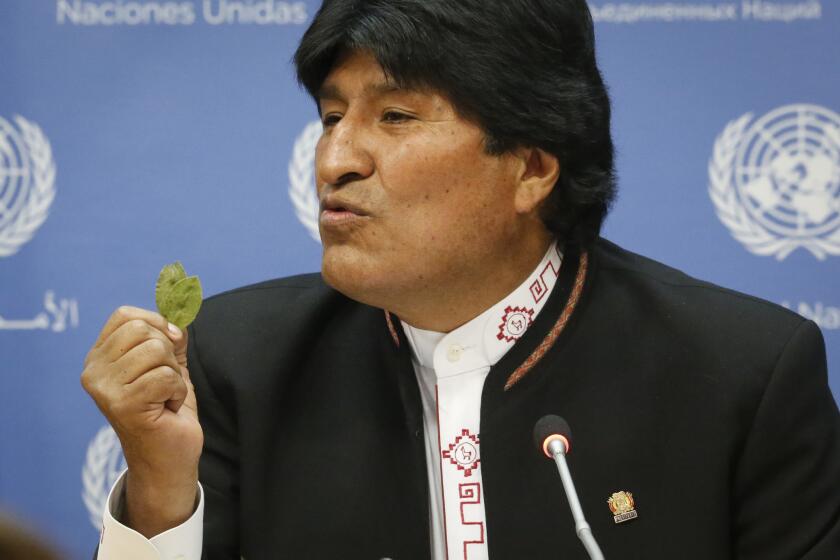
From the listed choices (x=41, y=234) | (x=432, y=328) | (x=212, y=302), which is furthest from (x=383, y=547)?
(x=41, y=234)

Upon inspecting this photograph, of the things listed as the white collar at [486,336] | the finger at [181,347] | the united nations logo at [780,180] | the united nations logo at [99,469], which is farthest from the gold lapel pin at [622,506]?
the united nations logo at [99,469]

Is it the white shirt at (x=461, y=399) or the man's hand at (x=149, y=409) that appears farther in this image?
the white shirt at (x=461, y=399)

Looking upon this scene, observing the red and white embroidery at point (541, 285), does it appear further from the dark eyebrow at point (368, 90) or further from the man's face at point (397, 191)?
the dark eyebrow at point (368, 90)

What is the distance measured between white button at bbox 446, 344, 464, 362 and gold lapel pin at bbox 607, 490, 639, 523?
39 centimetres

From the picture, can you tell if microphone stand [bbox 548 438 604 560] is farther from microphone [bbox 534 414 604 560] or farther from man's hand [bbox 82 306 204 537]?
man's hand [bbox 82 306 204 537]

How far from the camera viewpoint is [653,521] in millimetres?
2062

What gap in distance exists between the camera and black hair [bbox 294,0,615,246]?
2035mm

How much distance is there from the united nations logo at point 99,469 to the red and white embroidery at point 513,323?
56.0 inches

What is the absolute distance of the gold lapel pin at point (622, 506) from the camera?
205 cm

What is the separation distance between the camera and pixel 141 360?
1.78m

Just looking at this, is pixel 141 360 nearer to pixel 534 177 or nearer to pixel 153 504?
pixel 153 504

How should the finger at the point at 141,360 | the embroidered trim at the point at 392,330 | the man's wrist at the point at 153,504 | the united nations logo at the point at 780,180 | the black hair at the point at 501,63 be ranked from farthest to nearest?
1. the united nations logo at the point at 780,180
2. the embroidered trim at the point at 392,330
3. the black hair at the point at 501,63
4. the man's wrist at the point at 153,504
5. the finger at the point at 141,360

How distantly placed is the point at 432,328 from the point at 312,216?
993 mm

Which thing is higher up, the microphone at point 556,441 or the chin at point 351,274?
the chin at point 351,274
